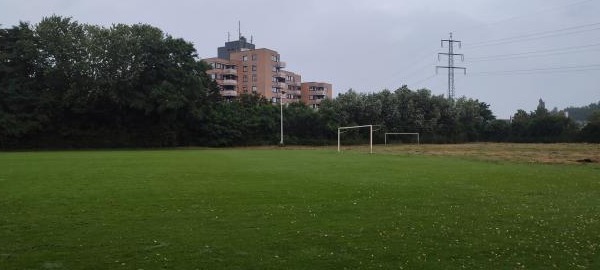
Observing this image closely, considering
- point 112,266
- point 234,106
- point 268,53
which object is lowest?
point 112,266

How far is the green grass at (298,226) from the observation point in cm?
768

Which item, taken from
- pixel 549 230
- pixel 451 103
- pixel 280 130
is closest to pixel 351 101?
pixel 280 130

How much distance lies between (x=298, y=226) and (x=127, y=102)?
2270 inches

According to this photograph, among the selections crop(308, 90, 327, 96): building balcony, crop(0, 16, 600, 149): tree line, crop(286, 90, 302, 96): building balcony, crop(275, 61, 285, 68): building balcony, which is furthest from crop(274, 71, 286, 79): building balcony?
crop(0, 16, 600, 149): tree line

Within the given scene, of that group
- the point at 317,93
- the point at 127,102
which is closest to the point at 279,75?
the point at 317,93

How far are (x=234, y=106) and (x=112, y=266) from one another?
7168 cm

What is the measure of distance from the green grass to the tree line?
48009 mm

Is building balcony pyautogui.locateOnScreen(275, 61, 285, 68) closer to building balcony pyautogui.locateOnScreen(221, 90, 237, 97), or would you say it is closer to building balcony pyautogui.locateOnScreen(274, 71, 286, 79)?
building balcony pyautogui.locateOnScreen(274, 71, 286, 79)

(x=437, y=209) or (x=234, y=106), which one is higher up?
(x=234, y=106)

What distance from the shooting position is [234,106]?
257ft

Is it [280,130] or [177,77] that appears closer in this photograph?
[177,77]

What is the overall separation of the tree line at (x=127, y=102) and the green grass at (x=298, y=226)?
48.0m

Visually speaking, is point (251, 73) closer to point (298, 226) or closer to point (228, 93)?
point (228, 93)

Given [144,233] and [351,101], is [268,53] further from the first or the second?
[144,233]
